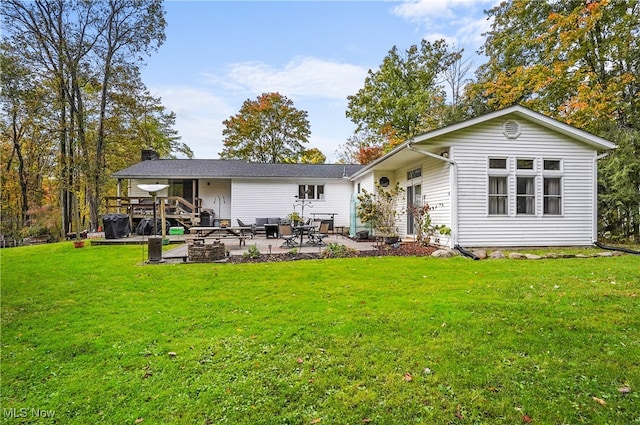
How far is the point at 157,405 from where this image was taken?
92.3 inches

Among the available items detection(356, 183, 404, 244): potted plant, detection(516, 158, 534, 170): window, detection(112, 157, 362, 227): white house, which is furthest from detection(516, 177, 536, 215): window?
detection(112, 157, 362, 227): white house

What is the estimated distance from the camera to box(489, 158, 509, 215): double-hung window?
9.58 m

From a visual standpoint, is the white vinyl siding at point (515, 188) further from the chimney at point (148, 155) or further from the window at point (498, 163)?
the chimney at point (148, 155)

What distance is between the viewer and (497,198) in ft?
31.5

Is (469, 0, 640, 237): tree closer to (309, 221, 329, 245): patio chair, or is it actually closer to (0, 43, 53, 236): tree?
(309, 221, 329, 245): patio chair

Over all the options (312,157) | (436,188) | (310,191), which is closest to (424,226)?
(436,188)

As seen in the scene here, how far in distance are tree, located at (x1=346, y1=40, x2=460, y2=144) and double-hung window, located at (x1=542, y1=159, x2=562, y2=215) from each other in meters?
13.6

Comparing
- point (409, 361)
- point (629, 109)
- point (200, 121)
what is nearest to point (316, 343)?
point (409, 361)

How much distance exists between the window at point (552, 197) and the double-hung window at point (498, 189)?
129cm

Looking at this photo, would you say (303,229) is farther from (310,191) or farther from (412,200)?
(310,191)

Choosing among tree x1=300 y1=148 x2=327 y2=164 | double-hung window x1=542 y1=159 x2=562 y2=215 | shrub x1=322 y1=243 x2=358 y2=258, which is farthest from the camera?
tree x1=300 y1=148 x2=327 y2=164

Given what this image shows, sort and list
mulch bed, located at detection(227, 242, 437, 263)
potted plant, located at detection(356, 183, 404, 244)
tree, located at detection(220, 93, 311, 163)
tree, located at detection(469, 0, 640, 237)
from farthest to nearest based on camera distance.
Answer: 1. tree, located at detection(220, 93, 311, 163)
2. potted plant, located at detection(356, 183, 404, 244)
3. tree, located at detection(469, 0, 640, 237)
4. mulch bed, located at detection(227, 242, 437, 263)

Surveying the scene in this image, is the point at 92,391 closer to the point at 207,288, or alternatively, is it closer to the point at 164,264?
the point at 207,288

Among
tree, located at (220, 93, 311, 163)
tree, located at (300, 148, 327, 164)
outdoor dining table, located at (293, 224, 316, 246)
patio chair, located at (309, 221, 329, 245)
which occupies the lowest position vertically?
patio chair, located at (309, 221, 329, 245)
